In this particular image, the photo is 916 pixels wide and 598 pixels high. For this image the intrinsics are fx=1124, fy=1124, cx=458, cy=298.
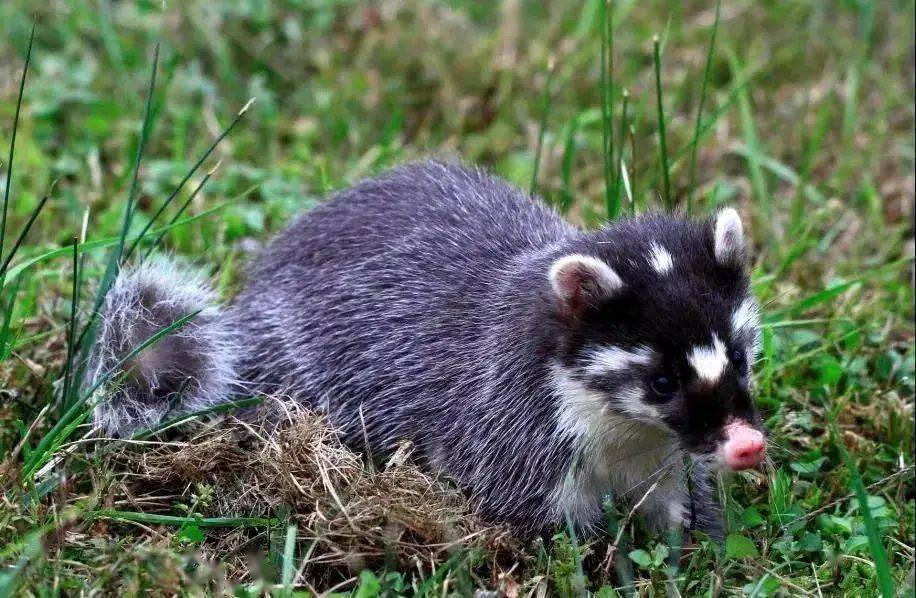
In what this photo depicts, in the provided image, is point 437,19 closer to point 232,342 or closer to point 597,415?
point 232,342

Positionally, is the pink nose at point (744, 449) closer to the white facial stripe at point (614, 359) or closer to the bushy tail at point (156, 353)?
the white facial stripe at point (614, 359)

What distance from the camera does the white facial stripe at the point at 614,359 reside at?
13.4 ft

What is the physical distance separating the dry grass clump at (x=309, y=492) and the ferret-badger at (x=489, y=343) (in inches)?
7.7

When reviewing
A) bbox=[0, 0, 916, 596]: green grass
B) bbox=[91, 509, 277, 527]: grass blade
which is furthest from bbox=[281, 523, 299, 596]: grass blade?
bbox=[91, 509, 277, 527]: grass blade

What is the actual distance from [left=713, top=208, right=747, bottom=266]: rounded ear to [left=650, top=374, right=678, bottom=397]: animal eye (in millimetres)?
544

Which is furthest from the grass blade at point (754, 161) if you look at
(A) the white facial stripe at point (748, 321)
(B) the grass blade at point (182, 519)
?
(B) the grass blade at point (182, 519)

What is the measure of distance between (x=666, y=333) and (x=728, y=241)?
0.51 metres

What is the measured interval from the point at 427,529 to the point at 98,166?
12.8 feet

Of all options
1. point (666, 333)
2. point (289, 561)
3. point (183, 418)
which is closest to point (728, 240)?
point (666, 333)

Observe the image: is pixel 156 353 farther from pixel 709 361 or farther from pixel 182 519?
pixel 709 361

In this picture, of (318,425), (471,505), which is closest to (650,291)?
(471,505)

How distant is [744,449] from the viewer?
386 centimetres

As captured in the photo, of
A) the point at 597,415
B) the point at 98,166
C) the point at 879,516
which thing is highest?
the point at 98,166

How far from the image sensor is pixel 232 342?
5.45 meters
